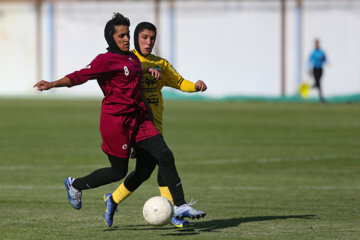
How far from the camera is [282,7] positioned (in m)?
46.3

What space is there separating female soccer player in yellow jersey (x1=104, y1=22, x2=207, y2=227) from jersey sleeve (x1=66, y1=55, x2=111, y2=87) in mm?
596

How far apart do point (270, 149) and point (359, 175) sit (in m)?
4.25

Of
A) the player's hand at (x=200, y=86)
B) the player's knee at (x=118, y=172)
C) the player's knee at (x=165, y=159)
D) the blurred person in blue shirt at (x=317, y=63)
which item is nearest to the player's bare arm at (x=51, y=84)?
the player's knee at (x=118, y=172)

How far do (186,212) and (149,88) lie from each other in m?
1.47

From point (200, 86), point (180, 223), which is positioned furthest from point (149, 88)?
point (180, 223)

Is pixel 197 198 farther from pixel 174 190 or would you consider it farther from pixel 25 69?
pixel 25 69

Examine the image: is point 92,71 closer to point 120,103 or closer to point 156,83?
point 120,103

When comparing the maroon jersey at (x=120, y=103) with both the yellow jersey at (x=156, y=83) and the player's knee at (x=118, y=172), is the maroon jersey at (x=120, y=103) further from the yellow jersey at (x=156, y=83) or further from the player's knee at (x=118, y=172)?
the yellow jersey at (x=156, y=83)

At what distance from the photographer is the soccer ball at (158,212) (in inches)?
337

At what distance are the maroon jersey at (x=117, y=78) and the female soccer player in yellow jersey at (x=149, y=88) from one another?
14.3 inches

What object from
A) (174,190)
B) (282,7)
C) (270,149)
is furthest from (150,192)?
(282,7)

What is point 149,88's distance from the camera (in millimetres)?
9297

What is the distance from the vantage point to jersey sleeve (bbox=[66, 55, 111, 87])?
8570 millimetres

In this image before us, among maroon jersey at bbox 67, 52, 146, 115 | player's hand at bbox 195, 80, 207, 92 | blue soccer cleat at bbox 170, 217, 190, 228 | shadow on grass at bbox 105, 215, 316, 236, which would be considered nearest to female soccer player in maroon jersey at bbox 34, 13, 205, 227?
maroon jersey at bbox 67, 52, 146, 115
